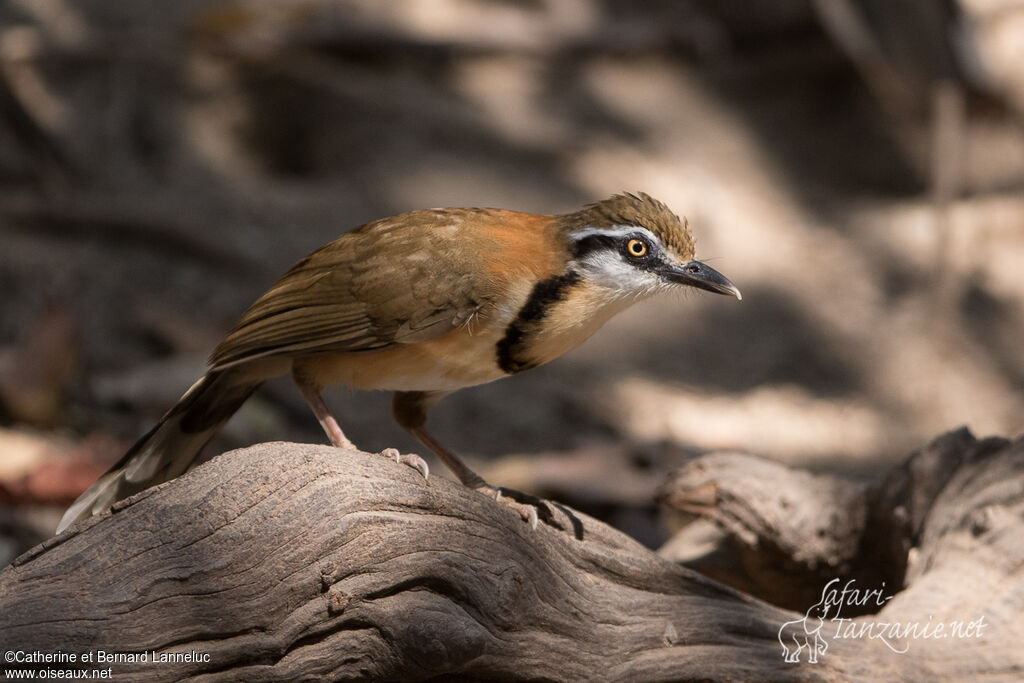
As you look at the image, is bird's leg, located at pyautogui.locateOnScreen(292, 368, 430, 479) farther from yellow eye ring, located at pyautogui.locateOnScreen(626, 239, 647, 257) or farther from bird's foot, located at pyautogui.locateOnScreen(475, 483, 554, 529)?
yellow eye ring, located at pyautogui.locateOnScreen(626, 239, 647, 257)

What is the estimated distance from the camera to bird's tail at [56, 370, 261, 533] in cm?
400

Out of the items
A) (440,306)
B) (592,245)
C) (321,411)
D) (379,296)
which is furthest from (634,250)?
(321,411)

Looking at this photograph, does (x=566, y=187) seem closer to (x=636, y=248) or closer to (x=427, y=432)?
(x=427, y=432)

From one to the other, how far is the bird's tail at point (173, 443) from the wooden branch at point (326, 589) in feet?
3.17

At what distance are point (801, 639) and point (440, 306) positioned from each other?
1.68 metres

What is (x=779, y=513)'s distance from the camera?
15.5 ft

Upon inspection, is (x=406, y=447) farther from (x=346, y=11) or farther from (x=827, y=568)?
(x=346, y=11)

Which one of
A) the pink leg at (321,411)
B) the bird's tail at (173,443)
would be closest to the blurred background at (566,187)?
the bird's tail at (173,443)

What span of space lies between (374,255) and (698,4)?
8.39 m

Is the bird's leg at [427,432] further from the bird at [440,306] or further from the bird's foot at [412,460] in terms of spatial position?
the bird's foot at [412,460]

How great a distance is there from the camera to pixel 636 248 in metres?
4.02

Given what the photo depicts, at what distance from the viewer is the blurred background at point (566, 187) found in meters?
7.92

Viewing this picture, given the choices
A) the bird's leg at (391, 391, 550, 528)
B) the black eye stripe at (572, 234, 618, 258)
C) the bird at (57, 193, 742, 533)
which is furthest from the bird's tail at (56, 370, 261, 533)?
the black eye stripe at (572, 234, 618, 258)

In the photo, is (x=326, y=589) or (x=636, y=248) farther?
(x=636, y=248)
